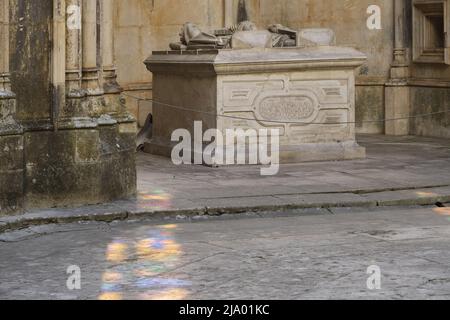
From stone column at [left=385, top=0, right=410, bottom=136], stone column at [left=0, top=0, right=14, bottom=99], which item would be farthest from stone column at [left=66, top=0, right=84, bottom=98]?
stone column at [left=385, top=0, right=410, bottom=136]

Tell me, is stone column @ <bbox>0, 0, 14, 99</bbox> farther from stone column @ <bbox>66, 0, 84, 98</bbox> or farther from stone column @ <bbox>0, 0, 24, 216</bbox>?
stone column @ <bbox>66, 0, 84, 98</bbox>

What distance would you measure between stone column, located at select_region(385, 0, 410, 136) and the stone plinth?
392cm

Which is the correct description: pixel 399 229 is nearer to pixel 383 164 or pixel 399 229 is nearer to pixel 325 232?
pixel 325 232

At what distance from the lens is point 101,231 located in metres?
9.62

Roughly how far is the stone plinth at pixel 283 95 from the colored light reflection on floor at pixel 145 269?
15.4ft

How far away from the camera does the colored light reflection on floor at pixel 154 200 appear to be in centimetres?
1053

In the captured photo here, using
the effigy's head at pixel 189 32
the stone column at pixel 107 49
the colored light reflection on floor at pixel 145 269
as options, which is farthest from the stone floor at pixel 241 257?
the effigy's head at pixel 189 32

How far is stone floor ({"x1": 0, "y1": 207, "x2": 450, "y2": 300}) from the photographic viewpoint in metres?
6.97

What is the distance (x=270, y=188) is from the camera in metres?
11.8

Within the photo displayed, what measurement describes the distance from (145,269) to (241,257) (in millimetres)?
838

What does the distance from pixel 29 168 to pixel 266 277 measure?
12.3ft

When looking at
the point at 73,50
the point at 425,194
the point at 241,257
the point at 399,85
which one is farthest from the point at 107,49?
the point at 399,85
